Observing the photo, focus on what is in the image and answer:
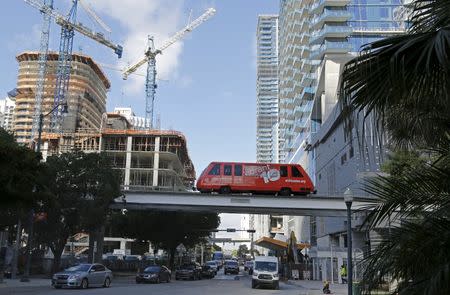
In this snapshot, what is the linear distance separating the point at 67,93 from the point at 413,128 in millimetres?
153425

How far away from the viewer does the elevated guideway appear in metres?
46.2

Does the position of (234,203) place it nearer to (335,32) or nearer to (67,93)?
(335,32)

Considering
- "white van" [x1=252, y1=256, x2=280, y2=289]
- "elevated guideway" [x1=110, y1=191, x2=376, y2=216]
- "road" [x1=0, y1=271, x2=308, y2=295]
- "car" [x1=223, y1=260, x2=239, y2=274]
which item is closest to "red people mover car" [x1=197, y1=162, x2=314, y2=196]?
"elevated guideway" [x1=110, y1=191, x2=376, y2=216]

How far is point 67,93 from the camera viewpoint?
497 feet

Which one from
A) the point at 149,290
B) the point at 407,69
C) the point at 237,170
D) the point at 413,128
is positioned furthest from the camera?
the point at 237,170

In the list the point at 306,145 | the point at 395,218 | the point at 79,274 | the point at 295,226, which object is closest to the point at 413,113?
the point at 395,218

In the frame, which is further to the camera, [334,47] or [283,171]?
[334,47]

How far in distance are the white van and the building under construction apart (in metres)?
84.6

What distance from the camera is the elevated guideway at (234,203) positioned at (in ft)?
152

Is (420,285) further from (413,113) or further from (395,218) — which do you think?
(413,113)

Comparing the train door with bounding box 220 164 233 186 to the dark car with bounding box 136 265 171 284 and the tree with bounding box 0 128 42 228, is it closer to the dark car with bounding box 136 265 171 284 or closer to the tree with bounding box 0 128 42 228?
the dark car with bounding box 136 265 171 284

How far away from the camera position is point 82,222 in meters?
42.4

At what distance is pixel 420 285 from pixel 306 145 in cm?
9836

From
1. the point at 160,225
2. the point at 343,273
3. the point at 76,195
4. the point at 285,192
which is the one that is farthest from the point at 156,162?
the point at 285,192
